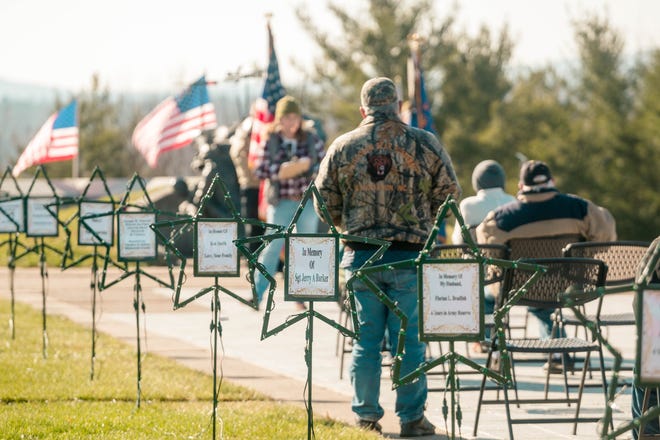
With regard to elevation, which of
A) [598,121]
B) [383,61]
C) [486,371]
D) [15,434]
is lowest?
[15,434]

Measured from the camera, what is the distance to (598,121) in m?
41.1

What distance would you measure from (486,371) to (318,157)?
797 cm

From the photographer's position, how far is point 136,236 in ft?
27.3

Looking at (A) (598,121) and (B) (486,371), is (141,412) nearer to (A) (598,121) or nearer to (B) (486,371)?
(B) (486,371)

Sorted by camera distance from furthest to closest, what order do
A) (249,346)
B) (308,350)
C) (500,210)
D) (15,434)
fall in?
(249,346) < (500,210) < (15,434) < (308,350)

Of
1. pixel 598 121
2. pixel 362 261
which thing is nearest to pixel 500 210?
pixel 362 261

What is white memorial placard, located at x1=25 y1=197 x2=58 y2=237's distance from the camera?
10570 millimetres

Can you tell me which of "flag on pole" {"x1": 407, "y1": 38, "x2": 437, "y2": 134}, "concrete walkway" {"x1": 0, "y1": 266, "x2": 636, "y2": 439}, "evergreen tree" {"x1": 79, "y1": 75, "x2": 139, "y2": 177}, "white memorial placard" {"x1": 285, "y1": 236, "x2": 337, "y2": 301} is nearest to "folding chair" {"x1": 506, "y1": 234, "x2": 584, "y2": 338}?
"concrete walkway" {"x1": 0, "y1": 266, "x2": 636, "y2": 439}

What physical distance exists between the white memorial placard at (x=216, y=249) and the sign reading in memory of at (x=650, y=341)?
308 centimetres

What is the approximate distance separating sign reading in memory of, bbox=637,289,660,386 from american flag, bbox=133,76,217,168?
1450cm

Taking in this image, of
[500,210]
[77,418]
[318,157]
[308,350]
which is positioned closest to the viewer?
[308,350]

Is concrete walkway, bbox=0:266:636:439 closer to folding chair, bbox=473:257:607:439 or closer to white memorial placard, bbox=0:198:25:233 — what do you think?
folding chair, bbox=473:257:607:439

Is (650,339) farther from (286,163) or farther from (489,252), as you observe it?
(286,163)

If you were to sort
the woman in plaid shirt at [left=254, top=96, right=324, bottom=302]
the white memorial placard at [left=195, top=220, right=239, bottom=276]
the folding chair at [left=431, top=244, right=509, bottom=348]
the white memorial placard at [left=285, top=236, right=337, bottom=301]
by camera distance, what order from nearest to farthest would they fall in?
the white memorial placard at [left=285, top=236, right=337, bottom=301]
the white memorial placard at [left=195, top=220, right=239, bottom=276]
the folding chair at [left=431, top=244, right=509, bottom=348]
the woman in plaid shirt at [left=254, top=96, right=324, bottom=302]
